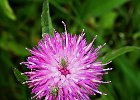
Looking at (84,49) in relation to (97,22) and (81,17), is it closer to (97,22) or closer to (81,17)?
(81,17)

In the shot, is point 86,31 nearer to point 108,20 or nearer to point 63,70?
point 108,20

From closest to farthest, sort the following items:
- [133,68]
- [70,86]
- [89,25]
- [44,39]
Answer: [70,86] < [44,39] < [133,68] < [89,25]

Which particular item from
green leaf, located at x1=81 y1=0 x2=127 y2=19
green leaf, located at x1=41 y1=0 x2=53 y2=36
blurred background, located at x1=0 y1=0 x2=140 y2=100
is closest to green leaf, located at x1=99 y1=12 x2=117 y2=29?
blurred background, located at x1=0 y1=0 x2=140 y2=100

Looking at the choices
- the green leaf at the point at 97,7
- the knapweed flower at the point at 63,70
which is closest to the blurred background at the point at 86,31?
the green leaf at the point at 97,7

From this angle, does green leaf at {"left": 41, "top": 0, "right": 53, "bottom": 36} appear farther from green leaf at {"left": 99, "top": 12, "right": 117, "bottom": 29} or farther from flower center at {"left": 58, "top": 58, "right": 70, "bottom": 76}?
green leaf at {"left": 99, "top": 12, "right": 117, "bottom": 29}

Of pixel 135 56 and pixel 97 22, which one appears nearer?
pixel 135 56

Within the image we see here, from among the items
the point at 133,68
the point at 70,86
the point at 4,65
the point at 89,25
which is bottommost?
the point at 70,86

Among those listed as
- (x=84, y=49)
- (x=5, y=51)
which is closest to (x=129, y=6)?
(x=5, y=51)
